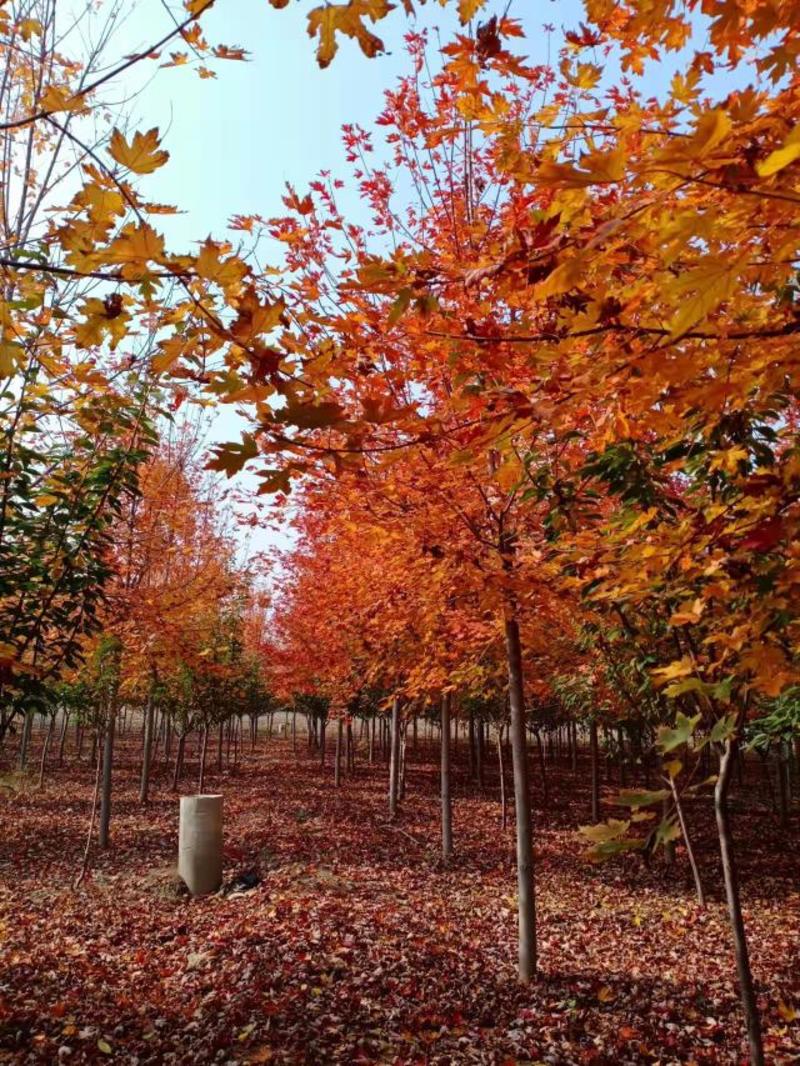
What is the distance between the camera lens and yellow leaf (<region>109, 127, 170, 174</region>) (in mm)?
1354

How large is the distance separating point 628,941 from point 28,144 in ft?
28.0

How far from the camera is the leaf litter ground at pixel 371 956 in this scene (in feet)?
14.2

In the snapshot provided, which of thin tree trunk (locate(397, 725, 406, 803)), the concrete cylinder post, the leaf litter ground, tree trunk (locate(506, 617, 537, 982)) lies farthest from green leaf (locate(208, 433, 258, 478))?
thin tree trunk (locate(397, 725, 406, 803))

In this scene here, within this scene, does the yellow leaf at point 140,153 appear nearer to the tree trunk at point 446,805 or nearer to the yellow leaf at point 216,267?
the yellow leaf at point 216,267

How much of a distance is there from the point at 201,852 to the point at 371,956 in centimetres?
352

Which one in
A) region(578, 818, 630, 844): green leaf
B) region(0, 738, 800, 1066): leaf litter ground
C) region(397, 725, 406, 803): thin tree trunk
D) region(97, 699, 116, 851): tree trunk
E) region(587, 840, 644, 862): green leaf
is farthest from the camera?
region(397, 725, 406, 803): thin tree trunk

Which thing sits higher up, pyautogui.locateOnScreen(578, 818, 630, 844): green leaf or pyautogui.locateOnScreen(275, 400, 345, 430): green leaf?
pyautogui.locateOnScreen(275, 400, 345, 430): green leaf

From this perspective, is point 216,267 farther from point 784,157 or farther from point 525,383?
point 525,383

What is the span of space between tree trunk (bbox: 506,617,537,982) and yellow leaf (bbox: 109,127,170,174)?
4184 mm

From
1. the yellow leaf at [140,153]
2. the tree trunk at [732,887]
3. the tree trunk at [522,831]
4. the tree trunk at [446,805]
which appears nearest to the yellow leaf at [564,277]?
the yellow leaf at [140,153]

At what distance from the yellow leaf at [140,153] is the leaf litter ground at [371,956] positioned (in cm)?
473

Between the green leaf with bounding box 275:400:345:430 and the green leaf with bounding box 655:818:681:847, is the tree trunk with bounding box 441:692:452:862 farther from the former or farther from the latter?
the green leaf with bounding box 275:400:345:430

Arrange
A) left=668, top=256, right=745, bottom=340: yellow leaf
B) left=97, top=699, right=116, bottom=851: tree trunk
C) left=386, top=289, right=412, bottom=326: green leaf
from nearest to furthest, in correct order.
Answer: left=668, top=256, right=745, bottom=340: yellow leaf, left=386, top=289, right=412, bottom=326: green leaf, left=97, top=699, right=116, bottom=851: tree trunk

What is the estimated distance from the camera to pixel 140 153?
138cm
